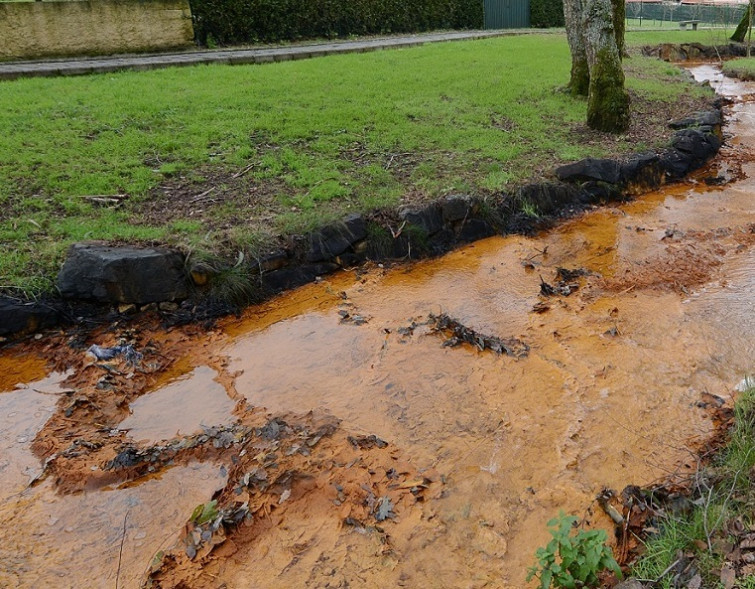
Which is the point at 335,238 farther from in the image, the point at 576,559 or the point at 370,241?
the point at 576,559

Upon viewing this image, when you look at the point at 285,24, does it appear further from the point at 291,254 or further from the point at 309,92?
the point at 291,254

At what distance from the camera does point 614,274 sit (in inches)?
241

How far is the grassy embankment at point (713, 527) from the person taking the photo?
2.55 metres

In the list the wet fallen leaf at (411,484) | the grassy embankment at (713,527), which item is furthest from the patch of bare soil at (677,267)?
the wet fallen leaf at (411,484)

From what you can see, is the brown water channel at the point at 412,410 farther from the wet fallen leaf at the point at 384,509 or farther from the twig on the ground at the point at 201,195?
the twig on the ground at the point at 201,195

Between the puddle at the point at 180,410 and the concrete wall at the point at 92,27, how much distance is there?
10.9 m

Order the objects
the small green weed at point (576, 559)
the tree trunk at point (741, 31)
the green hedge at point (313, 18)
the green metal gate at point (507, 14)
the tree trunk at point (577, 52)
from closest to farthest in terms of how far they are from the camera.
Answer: the small green weed at point (576, 559)
the tree trunk at point (577, 52)
the green hedge at point (313, 18)
the tree trunk at point (741, 31)
the green metal gate at point (507, 14)

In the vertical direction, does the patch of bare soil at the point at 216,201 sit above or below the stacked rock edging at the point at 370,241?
above

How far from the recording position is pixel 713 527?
2.74 meters

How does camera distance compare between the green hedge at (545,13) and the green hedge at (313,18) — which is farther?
the green hedge at (545,13)

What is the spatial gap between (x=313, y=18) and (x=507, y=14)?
36.1 feet

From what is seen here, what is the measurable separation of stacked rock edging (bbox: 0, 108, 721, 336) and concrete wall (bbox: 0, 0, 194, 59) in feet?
29.8

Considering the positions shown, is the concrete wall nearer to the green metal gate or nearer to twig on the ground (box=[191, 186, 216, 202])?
twig on the ground (box=[191, 186, 216, 202])

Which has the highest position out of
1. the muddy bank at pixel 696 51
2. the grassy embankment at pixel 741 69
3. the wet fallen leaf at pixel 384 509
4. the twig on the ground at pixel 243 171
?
the muddy bank at pixel 696 51
